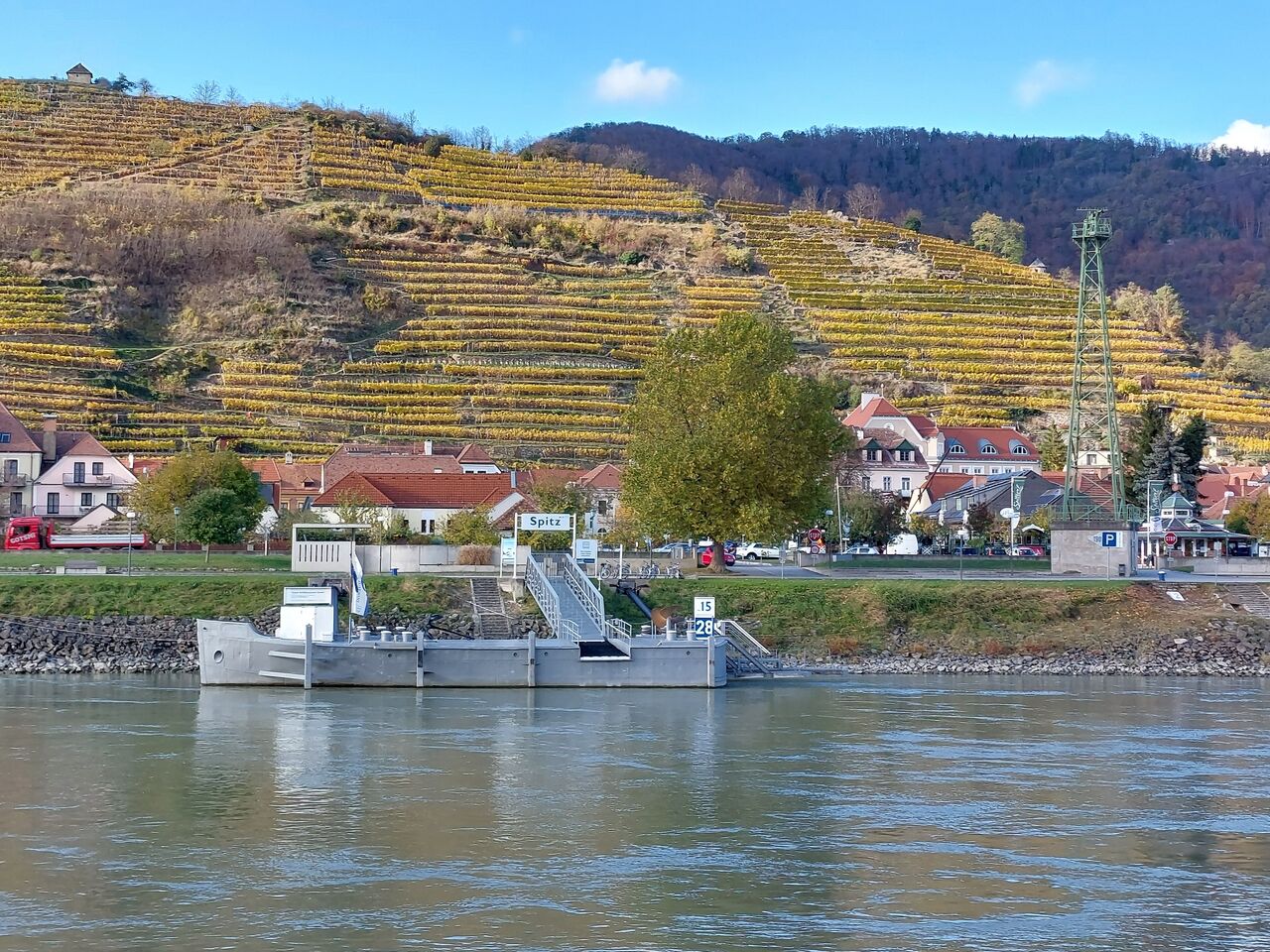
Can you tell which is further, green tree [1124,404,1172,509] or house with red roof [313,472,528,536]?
green tree [1124,404,1172,509]

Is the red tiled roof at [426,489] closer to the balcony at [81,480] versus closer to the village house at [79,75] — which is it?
the balcony at [81,480]

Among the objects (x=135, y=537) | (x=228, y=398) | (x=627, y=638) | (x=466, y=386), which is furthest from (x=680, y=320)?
(x=627, y=638)

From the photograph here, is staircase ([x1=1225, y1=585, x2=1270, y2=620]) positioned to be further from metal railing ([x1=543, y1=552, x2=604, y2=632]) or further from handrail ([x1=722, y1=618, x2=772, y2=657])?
metal railing ([x1=543, y1=552, x2=604, y2=632])

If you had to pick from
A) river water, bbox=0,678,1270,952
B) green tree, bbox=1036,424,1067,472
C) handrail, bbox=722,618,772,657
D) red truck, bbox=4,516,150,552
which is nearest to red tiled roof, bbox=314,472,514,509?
red truck, bbox=4,516,150,552

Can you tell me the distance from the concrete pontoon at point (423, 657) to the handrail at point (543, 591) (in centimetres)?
221

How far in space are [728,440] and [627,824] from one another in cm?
2905

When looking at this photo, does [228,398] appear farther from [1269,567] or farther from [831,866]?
[831,866]

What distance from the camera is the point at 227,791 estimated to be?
80.6 feet

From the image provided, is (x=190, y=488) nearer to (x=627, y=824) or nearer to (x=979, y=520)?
(x=979, y=520)

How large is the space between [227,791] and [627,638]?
15532 millimetres

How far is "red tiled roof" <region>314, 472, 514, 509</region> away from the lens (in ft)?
213

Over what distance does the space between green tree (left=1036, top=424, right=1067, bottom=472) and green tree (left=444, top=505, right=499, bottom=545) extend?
1680 inches

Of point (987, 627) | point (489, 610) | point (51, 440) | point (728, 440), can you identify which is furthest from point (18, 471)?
point (987, 627)

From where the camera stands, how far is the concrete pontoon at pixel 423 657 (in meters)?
37.7
